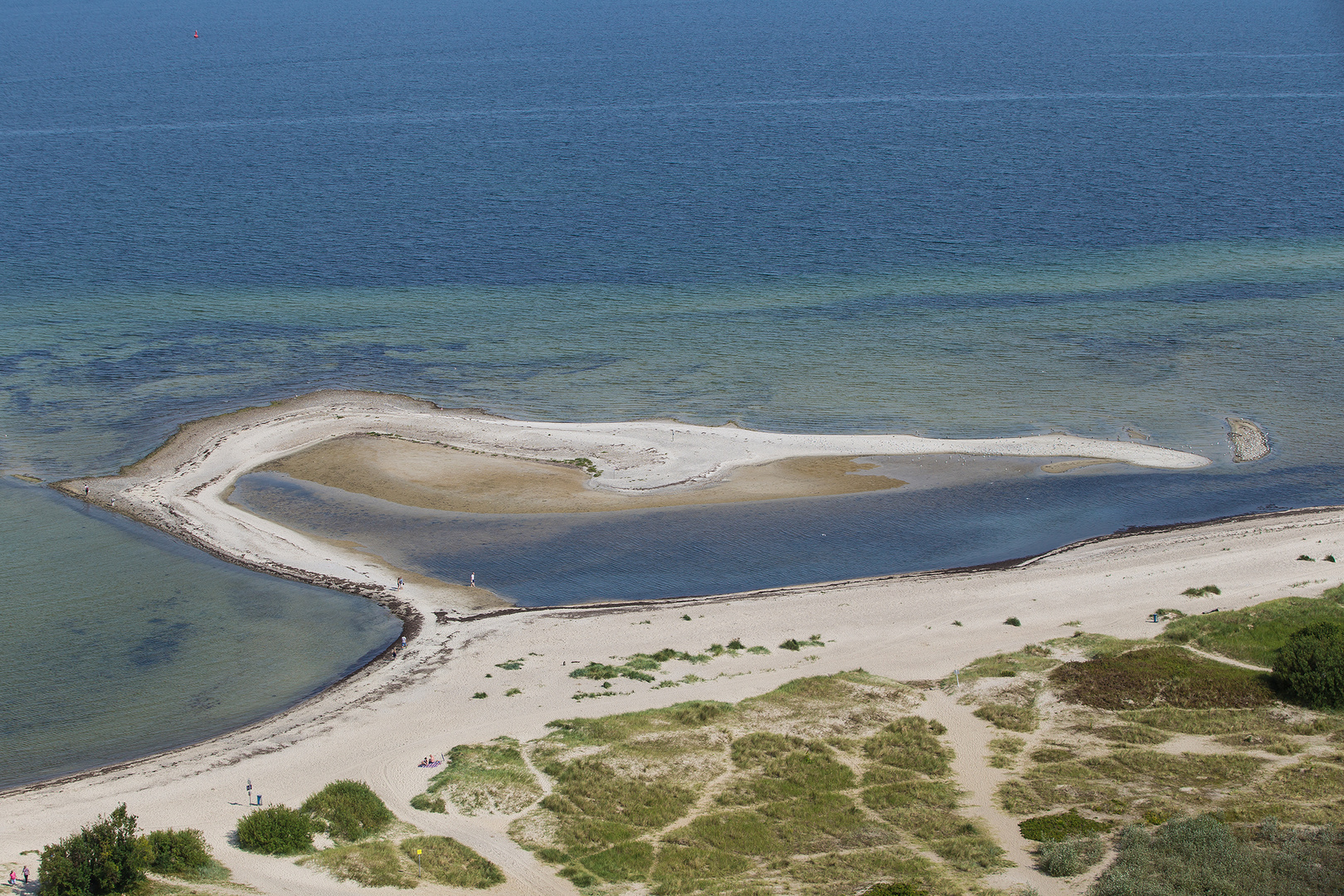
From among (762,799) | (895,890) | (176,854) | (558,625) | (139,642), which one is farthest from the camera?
(558,625)

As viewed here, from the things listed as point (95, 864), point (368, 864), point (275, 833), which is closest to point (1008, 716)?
point (368, 864)

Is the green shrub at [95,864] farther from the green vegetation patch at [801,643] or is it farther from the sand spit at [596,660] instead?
the green vegetation patch at [801,643]

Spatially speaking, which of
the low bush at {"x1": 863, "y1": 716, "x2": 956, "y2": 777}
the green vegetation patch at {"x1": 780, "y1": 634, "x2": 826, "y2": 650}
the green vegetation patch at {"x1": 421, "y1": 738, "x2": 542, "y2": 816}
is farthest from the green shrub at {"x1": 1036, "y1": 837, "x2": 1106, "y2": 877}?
the green vegetation patch at {"x1": 421, "y1": 738, "x2": 542, "y2": 816}

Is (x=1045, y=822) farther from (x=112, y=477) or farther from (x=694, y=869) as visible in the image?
(x=112, y=477)

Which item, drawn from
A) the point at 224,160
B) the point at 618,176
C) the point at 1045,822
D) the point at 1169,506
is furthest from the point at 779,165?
the point at 1045,822

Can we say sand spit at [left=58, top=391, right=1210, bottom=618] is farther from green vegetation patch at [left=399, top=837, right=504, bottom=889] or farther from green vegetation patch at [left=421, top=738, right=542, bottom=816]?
green vegetation patch at [left=399, top=837, right=504, bottom=889]

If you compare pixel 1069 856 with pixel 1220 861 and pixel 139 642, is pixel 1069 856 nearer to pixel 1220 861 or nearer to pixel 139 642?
pixel 1220 861

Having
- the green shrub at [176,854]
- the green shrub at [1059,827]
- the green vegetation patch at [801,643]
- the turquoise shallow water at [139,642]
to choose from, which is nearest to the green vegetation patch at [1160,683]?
the green shrub at [1059,827]
